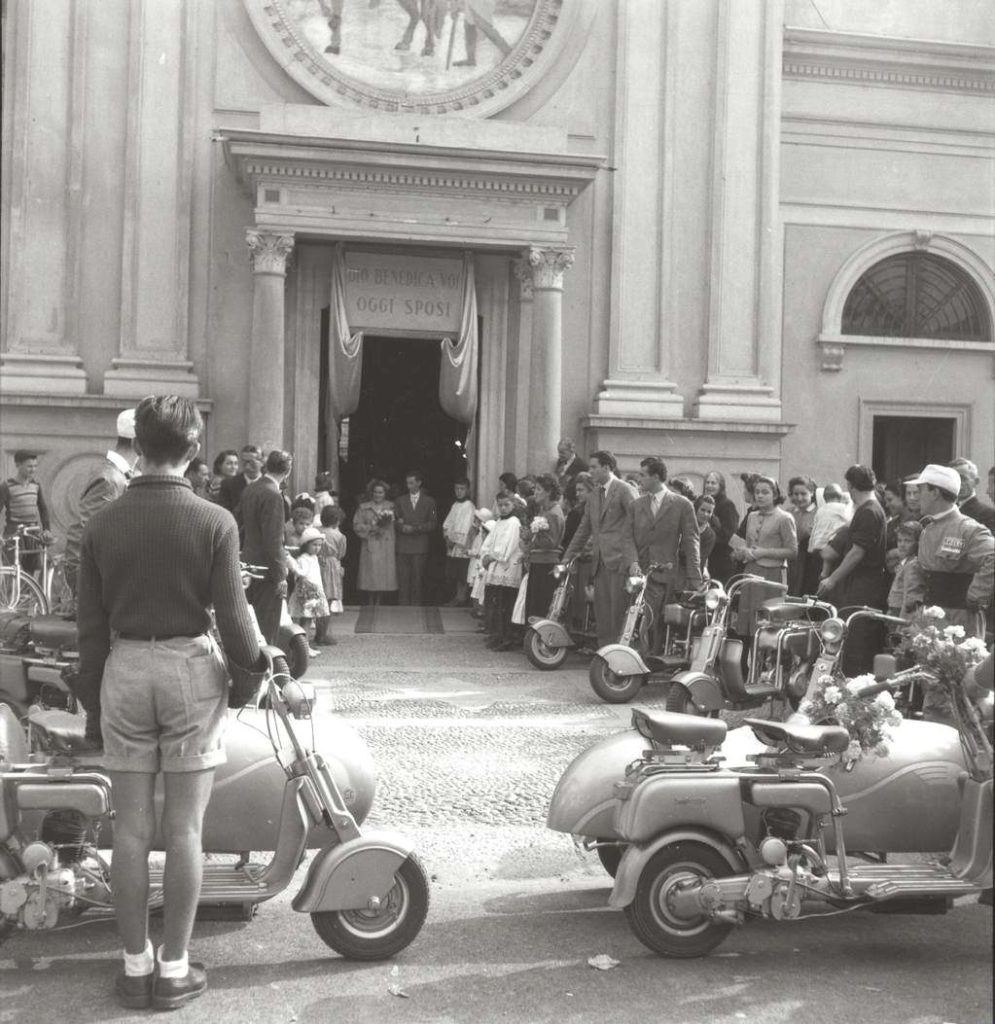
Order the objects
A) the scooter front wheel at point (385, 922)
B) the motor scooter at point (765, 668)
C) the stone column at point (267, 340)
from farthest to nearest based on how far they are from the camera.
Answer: the stone column at point (267, 340) < the motor scooter at point (765, 668) < the scooter front wheel at point (385, 922)

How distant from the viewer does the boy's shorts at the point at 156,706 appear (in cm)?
427

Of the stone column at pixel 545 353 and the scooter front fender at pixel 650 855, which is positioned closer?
the scooter front fender at pixel 650 855

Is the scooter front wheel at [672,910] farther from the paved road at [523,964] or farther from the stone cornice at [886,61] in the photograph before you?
the stone cornice at [886,61]

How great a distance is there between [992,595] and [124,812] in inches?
199

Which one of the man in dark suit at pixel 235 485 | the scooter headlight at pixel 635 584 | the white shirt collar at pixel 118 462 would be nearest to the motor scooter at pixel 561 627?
the scooter headlight at pixel 635 584

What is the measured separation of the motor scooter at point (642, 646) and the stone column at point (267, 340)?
6.63 metres

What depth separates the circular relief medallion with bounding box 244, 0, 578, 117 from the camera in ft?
56.6

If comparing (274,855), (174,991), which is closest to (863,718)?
(274,855)

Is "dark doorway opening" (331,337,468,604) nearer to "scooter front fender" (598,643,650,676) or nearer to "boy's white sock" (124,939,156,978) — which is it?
"scooter front fender" (598,643,650,676)

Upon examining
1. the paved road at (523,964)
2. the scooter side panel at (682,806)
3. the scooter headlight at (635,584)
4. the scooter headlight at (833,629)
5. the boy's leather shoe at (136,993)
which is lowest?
the paved road at (523,964)

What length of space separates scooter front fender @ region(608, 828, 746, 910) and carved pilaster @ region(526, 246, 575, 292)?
12.7 metres

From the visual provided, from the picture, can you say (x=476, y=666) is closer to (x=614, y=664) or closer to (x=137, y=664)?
(x=614, y=664)

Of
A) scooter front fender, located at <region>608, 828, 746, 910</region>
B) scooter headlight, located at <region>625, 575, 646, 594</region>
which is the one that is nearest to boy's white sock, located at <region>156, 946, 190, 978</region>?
scooter front fender, located at <region>608, 828, 746, 910</region>

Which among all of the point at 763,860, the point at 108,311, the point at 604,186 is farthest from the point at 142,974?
the point at 604,186
